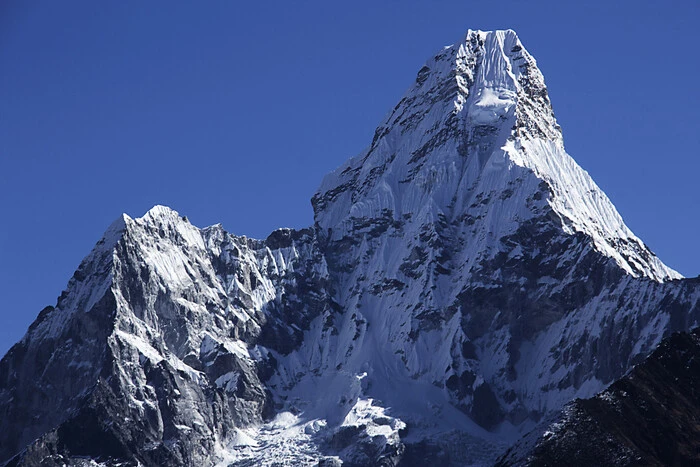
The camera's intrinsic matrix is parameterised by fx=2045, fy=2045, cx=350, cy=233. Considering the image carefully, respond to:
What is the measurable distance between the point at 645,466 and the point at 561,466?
25.8 feet

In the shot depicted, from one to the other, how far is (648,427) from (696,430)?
466 cm

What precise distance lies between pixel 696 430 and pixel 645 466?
31.1ft

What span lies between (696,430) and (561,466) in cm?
1483

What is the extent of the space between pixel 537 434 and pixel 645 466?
42.2 feet

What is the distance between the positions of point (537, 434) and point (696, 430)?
1535cm

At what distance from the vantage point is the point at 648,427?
198125 millimetres

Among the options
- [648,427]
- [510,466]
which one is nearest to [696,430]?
[648,427]

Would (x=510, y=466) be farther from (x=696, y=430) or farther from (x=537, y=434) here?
(x=696, y=430)

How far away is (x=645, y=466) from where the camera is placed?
191 m

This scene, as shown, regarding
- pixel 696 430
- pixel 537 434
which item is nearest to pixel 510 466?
pixel 537 434

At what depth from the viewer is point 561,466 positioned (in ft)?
633

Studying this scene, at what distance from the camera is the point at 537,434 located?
19988 cm

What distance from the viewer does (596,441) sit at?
637 feet

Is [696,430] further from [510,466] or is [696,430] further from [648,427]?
[510,466]
